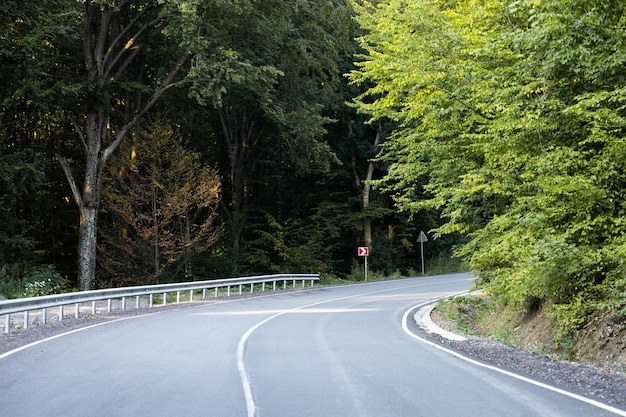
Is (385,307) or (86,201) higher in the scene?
(86,201)

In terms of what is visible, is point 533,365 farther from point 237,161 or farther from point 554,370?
point 237,161

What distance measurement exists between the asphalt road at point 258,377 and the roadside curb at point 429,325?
47 centimetres

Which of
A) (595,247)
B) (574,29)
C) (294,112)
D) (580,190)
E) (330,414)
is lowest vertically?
(330,414)

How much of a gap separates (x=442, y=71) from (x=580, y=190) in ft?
17.1

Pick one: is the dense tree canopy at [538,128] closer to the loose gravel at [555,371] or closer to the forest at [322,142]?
the forest at [322,142]

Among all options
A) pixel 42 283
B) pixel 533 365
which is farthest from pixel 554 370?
pixel 42 283

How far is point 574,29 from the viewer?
10453 millimetres

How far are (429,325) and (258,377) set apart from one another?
7643 mm

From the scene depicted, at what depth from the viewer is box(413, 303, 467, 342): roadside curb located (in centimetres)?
1275

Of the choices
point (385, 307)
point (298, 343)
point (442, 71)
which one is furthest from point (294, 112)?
point (298, 343)

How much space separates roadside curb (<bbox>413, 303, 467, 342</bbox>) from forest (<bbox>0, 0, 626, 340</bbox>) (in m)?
1.63

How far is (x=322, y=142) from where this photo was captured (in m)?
29.2

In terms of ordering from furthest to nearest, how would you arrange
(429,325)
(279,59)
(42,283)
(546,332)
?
(279,59), (42,283), (429,325), (546,332)

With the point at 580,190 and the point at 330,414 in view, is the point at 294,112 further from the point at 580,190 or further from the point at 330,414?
the point at 330,414
